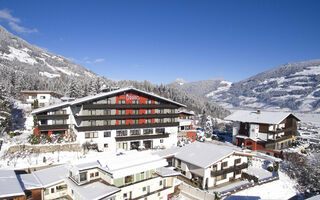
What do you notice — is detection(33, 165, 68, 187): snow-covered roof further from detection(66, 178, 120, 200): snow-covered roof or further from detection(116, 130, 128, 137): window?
detection(116, 130, 128, 137): window

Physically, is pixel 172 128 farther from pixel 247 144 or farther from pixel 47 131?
pixel 47 131

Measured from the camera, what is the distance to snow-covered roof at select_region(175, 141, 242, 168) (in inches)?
1053

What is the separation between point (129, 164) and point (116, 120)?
55.9ft

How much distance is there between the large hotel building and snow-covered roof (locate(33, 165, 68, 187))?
404 inches

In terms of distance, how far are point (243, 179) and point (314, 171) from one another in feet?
37.9

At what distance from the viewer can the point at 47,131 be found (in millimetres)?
36188

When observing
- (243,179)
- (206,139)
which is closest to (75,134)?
(243,179)

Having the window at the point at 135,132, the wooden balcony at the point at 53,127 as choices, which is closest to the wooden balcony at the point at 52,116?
the wooden balcony at the point at 53,127

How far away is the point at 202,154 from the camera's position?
2891cm

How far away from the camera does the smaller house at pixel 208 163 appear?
26516mm

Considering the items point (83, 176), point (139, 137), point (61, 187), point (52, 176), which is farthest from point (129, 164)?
point (139, 137)

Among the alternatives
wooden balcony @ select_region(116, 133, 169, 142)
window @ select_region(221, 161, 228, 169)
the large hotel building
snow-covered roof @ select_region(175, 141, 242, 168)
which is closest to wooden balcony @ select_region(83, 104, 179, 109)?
the large hotel building

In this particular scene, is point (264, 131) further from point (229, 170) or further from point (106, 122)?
point (106, 122)

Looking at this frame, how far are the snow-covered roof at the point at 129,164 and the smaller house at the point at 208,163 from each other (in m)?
6.17
